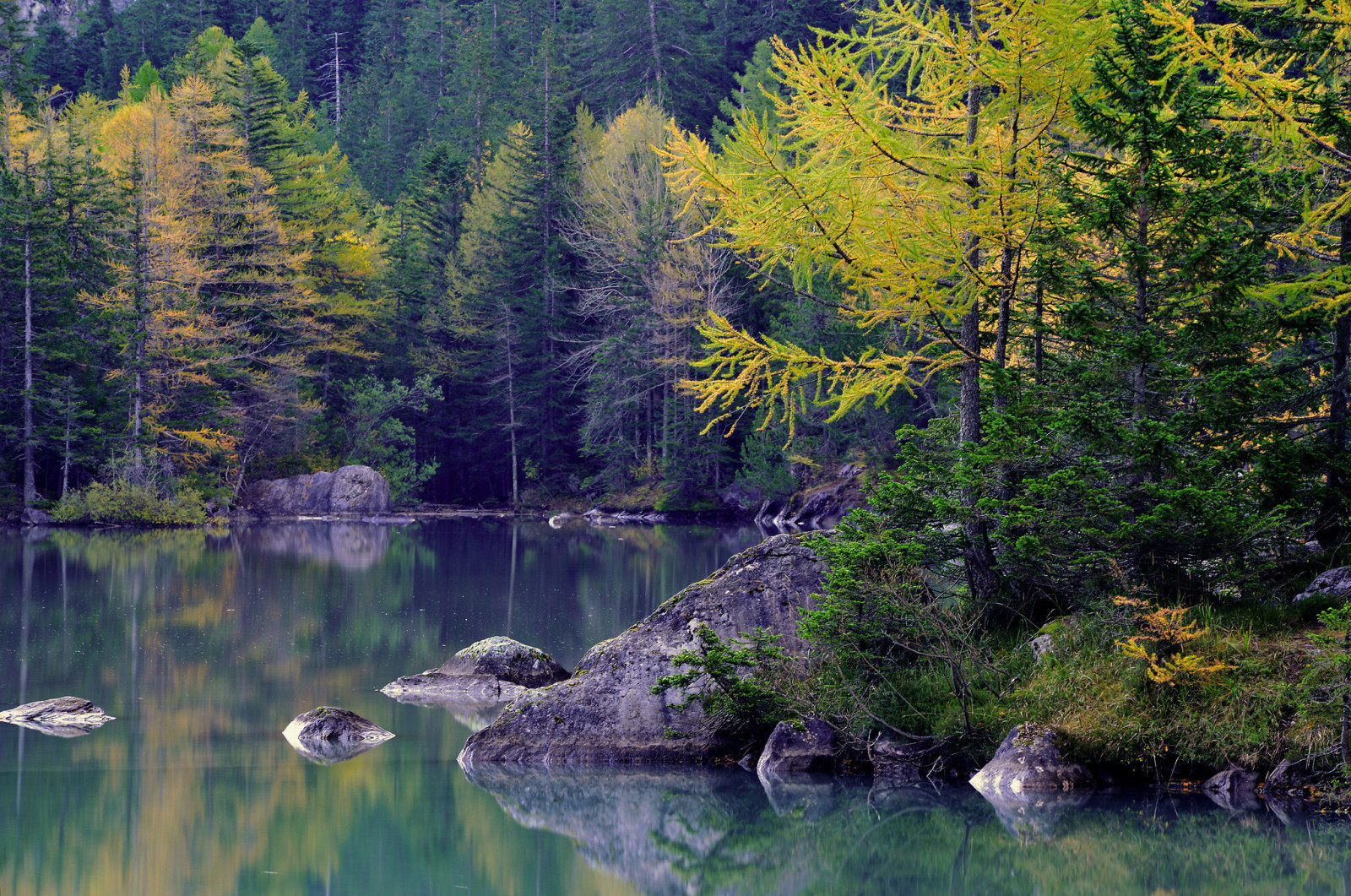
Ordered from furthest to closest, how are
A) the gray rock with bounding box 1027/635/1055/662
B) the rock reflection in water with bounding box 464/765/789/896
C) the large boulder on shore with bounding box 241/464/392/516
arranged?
the large boulder on shore with bounding box 241/464/392/516 → the gray rock with bounding box 1027/635/1055/662 → the rock reflection in water with bounding box 464/765/789/896

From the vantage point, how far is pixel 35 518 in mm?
33281

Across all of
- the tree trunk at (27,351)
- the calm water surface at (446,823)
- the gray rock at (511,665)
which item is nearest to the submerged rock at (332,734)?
the calm water surface at (446,823)

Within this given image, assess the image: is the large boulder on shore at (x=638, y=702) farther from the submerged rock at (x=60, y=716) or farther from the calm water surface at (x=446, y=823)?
the submerged rock at (x=60, y=716)

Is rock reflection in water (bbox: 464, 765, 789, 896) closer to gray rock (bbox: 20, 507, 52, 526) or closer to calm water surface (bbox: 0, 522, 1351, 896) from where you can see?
calm water surface (bbox: 0, 522, 1351, 896)

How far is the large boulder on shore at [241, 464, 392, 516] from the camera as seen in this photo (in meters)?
39.6

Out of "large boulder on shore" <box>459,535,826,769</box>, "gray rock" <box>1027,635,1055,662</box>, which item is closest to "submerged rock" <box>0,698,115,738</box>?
"large boulder on shore" <box>459,535,826,769</box>

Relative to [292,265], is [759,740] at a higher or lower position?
lower

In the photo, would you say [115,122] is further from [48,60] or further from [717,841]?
[717,841]

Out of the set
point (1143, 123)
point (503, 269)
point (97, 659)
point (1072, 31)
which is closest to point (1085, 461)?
point (1143, 123)

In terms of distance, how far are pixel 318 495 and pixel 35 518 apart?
8.64 meters

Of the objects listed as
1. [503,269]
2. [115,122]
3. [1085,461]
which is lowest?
[1085,461]

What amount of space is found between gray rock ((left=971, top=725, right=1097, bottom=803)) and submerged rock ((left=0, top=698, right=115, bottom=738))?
286 inches

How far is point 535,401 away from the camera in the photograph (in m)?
48.1

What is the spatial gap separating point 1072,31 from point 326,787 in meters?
7.50
